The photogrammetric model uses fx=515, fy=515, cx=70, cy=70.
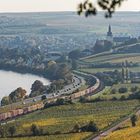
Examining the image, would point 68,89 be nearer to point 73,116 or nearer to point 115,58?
point 73,116

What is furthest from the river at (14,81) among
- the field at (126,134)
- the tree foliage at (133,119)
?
the field at (126,134)

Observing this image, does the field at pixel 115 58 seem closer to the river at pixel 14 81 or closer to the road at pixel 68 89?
the river at pixel 14 81

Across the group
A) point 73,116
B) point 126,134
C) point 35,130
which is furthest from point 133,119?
point 35,130

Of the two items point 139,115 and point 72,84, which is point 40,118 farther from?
point 72,84

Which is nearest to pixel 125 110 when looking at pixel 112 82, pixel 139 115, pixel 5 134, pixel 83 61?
pixel 139 115

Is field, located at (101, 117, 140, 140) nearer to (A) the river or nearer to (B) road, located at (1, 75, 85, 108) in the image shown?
Answer: (B) road, located at (1, 75, 85, 108)

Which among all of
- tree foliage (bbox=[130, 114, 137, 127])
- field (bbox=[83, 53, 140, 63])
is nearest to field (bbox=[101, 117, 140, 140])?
tree foliage (bbox=[130, 114, 137, 127])
